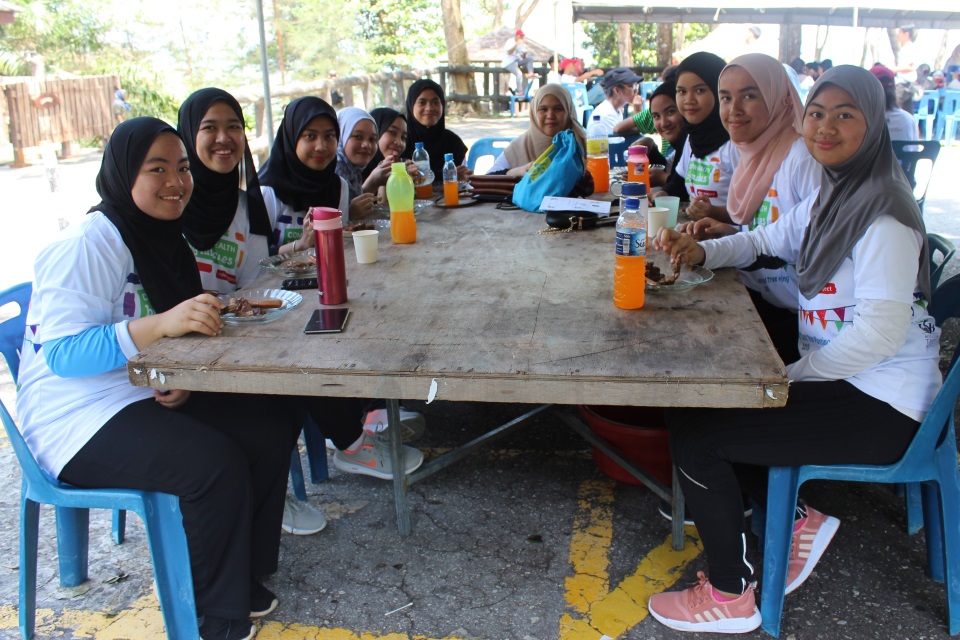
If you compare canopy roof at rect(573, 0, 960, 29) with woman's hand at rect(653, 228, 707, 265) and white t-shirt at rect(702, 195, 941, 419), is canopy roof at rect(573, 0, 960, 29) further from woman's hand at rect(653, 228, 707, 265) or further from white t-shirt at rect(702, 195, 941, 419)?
white t-shirt at rect(702, 195, 941, 419)

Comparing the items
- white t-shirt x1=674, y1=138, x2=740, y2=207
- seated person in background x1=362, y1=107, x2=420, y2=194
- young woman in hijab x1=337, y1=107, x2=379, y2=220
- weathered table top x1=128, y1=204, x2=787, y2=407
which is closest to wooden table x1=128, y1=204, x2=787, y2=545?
weathered table top x1=128, y1=204, x2=787, y2=407

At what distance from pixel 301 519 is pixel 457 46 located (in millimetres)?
19599

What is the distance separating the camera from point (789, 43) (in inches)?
669

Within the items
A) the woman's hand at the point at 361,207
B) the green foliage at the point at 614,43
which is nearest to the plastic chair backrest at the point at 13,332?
the woman's hand at the point at 361,207

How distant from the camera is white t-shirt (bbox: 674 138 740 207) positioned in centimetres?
371

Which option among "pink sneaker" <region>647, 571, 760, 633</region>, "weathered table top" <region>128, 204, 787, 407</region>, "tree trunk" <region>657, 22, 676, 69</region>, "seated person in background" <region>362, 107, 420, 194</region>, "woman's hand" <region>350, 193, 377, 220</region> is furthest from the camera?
"tree trunk" <region>657, 22, 676, 69</region>

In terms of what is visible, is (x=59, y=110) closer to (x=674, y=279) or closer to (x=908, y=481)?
(x=674, y=279)

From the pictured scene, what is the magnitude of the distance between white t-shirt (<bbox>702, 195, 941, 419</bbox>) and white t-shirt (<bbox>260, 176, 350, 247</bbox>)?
7.20 ft

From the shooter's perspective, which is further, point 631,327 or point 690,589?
point 690,589

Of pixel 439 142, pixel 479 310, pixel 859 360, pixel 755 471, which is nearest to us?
pixel 859 360

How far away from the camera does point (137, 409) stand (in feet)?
6.90

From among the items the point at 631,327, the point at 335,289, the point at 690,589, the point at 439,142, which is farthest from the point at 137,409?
the point at 439,142

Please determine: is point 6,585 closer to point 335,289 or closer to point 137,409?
point 137,409

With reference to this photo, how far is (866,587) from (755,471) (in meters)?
0.47
